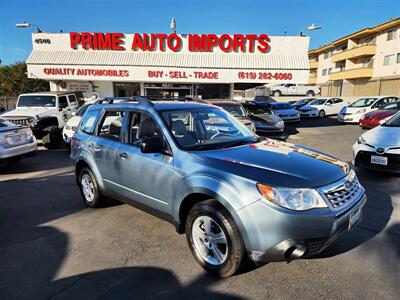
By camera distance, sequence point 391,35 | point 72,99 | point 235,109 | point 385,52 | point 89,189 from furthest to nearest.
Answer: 1. point 385,52
2. point 391,35
3. point 72,99
4. point 235,109
5. point 89,189

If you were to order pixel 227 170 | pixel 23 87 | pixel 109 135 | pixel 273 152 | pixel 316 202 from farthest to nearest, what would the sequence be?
1. pixel 23 87
2. pixel 109 135
3. pixel 273 152
4. pixel 227 170
5. pixel 316 202

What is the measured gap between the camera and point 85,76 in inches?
615

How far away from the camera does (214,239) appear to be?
121 inches

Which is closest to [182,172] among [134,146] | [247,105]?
[134,146]

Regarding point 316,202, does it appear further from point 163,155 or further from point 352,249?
point 163,155

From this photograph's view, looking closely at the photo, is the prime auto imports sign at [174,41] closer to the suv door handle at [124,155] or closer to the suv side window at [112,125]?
the suv side window at [112,125]

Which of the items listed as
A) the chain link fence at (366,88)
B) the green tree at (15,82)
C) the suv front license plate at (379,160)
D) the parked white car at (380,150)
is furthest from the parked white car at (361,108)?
the green tree at (15,82)

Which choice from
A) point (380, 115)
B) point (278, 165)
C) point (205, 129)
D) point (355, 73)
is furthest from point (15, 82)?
point (278, 165)

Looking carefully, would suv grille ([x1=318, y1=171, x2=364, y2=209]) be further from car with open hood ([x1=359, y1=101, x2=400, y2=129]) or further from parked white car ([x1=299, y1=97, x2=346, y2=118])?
parked white car ([x1=299, y1=97, x2=346, y2=118])

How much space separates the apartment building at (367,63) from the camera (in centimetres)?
3238

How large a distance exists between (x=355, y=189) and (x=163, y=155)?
2.17 meters

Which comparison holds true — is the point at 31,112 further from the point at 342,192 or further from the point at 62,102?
the point at 342,192

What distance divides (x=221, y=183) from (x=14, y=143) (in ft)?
22.8

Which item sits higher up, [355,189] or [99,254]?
[355,189]
